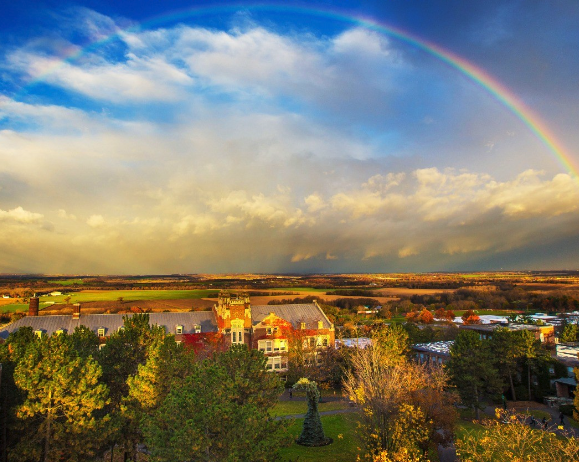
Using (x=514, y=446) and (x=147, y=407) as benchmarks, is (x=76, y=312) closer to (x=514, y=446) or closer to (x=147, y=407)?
(x=147, y=407)

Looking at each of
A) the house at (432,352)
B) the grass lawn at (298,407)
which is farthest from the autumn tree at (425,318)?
the grass lawn at (298,407)

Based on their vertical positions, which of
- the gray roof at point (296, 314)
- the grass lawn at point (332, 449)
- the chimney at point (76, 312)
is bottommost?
the grass lawn at point (332, 449)

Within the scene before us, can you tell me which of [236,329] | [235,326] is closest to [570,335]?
[236,329]

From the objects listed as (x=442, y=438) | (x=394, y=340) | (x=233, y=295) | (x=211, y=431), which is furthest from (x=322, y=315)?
(x=211, y=431)

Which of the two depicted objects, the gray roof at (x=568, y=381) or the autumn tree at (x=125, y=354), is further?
the gray roof at (x=568, y=381)

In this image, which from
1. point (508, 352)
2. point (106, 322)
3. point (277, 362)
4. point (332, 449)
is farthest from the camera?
point (277, 362)

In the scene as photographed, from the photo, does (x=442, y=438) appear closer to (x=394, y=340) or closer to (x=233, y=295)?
(x=394, y=340)

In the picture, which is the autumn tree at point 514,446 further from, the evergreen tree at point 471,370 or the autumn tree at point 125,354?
the evergreen tree at point 471,370
